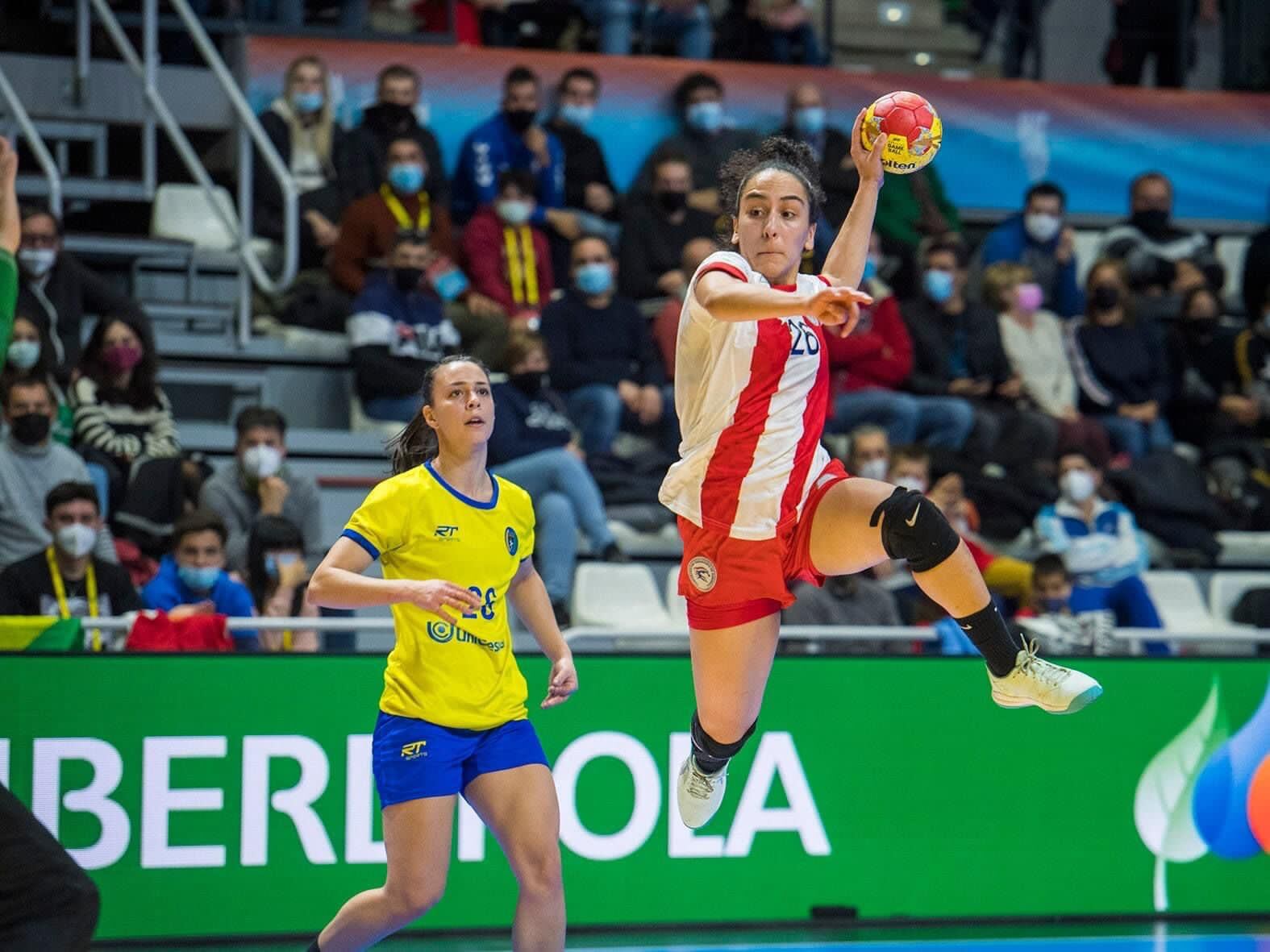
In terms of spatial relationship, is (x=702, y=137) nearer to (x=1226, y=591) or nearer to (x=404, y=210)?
(x=404, y=210)

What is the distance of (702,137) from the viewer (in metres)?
13.3

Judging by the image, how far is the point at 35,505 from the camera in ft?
31.5

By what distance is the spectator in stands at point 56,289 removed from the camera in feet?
34.6

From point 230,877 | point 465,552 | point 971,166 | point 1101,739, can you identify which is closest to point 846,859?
point 1101,739

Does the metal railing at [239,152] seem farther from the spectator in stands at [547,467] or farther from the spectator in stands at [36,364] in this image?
the spectator in stands at [547,467]

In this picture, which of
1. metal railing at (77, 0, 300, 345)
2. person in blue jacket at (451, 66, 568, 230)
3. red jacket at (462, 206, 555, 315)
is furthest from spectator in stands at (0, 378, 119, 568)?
person in blue jacket at (451, 66, 568, 230)

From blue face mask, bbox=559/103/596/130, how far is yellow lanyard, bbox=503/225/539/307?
127 cm

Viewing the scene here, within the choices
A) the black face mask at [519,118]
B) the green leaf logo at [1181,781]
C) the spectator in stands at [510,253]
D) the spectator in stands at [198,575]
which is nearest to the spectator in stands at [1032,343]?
the spectator in stands at [510,253]

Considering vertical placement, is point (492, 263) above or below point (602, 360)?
above

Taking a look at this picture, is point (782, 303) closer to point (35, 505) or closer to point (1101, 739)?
point (1101, 739)

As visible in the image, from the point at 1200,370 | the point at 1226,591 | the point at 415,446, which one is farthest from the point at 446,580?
the point at 1200,370

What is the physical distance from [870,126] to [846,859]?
4210 mm

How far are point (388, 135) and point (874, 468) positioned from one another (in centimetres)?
378

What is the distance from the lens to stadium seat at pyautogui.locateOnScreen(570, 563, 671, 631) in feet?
33.5
